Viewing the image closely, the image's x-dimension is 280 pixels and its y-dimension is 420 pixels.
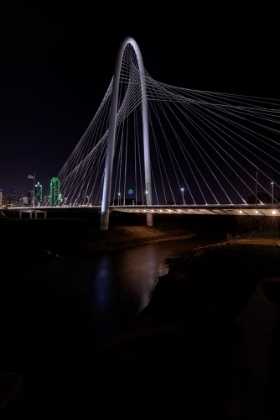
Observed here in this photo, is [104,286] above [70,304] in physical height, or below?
below

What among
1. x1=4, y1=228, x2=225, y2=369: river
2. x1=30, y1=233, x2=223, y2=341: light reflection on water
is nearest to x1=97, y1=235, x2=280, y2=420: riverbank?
x1=30, y1=233, x2=223, y2=341: light reflection on water

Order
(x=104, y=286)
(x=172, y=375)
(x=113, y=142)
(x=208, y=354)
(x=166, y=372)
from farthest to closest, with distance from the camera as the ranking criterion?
(x=113, y=142), (x=104, y=286), (x=208, y=354), (x=166, y=372), (x=172, y=375)

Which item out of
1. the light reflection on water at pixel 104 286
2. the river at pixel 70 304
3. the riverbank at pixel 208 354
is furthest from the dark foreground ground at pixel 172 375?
the light reflection on water at pixel 104 286

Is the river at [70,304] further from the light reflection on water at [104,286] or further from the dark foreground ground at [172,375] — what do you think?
the dark foreground ground at [172,375]

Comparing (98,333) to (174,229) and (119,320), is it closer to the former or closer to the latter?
(119,320)

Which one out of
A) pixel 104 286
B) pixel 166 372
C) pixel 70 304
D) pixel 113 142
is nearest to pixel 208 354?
pixel 166 372

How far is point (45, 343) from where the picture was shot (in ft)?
25.1

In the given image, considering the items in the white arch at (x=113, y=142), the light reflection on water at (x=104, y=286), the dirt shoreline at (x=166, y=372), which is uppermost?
the white arch at (x=113, y=142)

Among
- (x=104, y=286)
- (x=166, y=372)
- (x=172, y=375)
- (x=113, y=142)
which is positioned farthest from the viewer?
(x=113, y=142)

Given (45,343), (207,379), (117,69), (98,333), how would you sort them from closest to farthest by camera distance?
(207,379), (45,343), (98,333), (117,69)

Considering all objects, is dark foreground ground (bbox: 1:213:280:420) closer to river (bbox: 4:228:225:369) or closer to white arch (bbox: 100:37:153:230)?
river (bbox: 4:228:225:369)

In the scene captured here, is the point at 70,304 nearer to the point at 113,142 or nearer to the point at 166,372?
the point at 166,372

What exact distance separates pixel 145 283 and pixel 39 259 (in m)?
8.40

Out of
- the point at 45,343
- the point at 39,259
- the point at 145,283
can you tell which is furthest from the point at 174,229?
the point at 45,343
